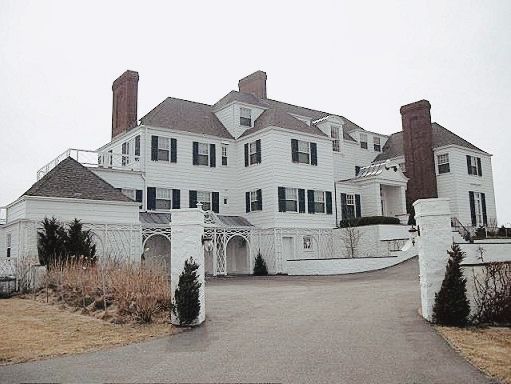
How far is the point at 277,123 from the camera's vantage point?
31.8 metres

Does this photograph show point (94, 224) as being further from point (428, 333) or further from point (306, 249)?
point (428, 333)

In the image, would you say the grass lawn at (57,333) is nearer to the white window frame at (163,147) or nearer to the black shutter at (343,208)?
the white window frame at (163,147)

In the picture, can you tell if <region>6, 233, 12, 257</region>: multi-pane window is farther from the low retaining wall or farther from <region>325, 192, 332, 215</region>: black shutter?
<region>325, 192, 332, 215</region>: black shutter

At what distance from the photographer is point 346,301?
47.0 ft

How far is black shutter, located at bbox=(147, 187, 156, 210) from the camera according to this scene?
1134 inches

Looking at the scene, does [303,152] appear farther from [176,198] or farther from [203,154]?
[176,198]

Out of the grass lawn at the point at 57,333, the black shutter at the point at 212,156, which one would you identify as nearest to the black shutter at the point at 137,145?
the black shutter at the point at 212,156

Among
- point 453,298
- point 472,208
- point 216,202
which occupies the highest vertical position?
point 216,202

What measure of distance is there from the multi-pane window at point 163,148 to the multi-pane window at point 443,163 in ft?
62.3

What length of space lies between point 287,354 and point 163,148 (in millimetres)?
23042

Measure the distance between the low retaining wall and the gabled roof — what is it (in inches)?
329

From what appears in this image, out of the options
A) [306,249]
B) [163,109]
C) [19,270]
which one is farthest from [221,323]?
[163,109]

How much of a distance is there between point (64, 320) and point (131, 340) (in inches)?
125

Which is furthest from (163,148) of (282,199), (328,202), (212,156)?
(328,202)
